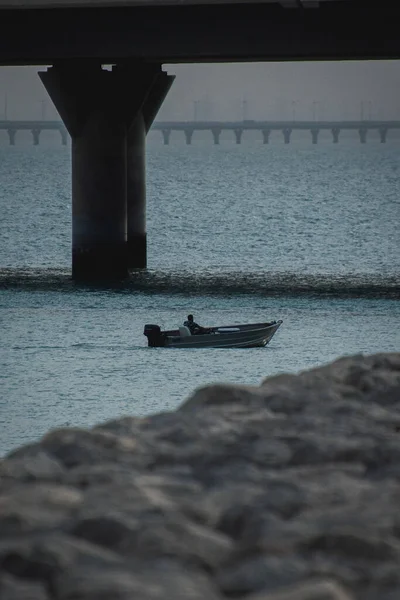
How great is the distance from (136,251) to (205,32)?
1350cm

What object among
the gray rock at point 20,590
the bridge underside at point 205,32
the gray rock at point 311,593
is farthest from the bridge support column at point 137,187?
the gray rock at point 311,593

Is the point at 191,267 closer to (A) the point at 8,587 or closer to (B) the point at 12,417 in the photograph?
(B) the point at 12,417

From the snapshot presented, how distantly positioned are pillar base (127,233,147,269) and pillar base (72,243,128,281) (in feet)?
21.2

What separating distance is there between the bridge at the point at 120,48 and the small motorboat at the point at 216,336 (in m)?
10.9

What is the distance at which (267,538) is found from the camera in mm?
5809

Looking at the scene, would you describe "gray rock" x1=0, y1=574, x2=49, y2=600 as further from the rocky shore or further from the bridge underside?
the bridge underside

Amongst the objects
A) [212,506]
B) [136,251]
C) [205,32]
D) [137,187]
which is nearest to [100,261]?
[136,251]

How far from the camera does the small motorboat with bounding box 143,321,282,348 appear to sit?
34.4 metres

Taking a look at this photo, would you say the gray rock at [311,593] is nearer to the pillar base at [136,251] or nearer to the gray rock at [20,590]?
the gray rock at [20,590]

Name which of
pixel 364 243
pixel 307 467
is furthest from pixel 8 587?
pixel 364 243

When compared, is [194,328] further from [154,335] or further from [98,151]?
[98,151]

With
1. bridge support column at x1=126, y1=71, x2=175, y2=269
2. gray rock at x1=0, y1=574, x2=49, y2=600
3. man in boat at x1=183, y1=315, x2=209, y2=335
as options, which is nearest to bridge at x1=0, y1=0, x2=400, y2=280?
bridge support column at x1=126, y1=71, x2=175, y2=269

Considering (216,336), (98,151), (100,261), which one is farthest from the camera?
(100,261)

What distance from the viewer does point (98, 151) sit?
47938 mm
